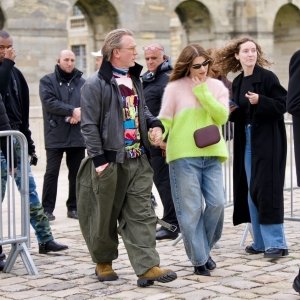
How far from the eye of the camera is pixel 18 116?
30.2 ft

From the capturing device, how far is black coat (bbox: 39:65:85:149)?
1138cm

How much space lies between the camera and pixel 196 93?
7.56m

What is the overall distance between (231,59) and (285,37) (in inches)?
813

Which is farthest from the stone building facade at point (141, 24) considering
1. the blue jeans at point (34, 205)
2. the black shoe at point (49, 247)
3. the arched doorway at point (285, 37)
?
the blue jeans at point (34, 205)

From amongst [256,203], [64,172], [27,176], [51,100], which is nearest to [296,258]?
[256,203]

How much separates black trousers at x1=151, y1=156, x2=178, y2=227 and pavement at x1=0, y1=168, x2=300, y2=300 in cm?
61

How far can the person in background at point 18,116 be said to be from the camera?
8484mm

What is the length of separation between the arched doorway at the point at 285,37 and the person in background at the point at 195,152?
21.3 m

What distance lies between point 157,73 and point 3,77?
2.23 m

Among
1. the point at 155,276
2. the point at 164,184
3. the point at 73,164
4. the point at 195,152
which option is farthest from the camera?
the point at 73,164

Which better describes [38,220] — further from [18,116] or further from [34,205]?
[18,116]

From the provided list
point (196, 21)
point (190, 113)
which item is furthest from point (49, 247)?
point (196, 21)

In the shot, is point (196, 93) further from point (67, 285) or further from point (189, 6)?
point (189, 6)

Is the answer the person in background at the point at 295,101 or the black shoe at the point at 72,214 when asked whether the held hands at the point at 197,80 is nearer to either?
the person in background at the point at 295,101
